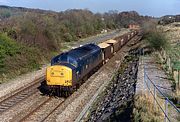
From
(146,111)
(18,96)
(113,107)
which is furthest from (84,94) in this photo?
(146,111)

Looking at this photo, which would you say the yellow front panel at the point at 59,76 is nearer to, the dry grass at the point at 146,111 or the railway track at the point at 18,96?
the railway track at the point at 18,96

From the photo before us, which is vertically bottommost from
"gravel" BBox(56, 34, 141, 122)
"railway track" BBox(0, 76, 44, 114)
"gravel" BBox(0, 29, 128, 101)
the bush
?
"gravel" BBox(56, 34, 141, 122)

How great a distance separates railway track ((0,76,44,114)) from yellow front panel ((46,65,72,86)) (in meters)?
1.85

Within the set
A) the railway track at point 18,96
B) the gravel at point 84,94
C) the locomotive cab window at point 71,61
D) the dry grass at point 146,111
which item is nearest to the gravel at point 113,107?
the dry grass at point 146,111

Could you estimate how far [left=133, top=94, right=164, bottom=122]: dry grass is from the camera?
14.0 metres

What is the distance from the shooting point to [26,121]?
1761cm

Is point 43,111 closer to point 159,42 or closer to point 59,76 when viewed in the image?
point 59,76

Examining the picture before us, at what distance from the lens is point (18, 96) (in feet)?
74.5

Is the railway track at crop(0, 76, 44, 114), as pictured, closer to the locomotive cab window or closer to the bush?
the locomotive cab window

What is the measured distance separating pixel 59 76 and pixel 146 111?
8.58m

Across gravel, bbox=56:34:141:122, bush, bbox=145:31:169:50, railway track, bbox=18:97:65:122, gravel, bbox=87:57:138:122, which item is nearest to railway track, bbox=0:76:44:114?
railway track, bbox=18:97:65:122

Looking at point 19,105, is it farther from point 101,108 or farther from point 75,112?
point 101,108

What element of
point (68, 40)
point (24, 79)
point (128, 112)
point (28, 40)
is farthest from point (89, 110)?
point (68, 40)

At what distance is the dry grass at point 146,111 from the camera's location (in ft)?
45.9
